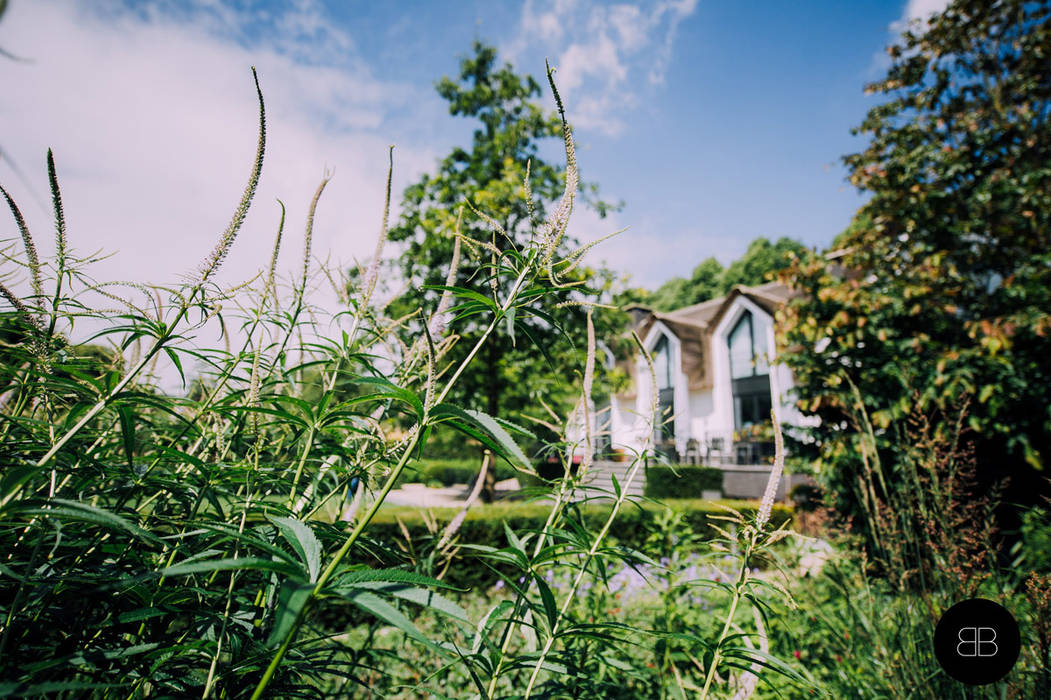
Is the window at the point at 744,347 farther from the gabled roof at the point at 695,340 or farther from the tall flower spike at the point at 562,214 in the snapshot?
the tall flower spike at the point at 562,214

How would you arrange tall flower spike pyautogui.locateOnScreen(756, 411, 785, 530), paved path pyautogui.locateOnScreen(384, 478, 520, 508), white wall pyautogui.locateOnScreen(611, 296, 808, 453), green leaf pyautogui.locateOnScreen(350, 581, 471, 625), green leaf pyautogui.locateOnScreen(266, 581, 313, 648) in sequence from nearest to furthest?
green leaf pyautogui.locateOnScreen(266, 581, 313, 648), green leaf pyautogui.locateOnScreen(350, 581, 471, 625), tall flower spike pyautogui.locateOnScreen(756, 411, 785, 530), paved path pyautogui.locateOnScreen(384, 478, 520, 508), white wall pyautogui.locateOnScreen(611, 296, 808, 453)

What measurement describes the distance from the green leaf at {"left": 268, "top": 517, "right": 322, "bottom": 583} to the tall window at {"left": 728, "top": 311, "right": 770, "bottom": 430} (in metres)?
21.3

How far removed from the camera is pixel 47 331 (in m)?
0.92

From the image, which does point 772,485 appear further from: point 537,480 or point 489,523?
point 489,523

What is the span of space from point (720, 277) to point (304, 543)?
165 feet

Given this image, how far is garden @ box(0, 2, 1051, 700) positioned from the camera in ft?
2.96

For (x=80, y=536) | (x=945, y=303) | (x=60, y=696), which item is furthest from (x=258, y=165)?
(x=945, y=303)

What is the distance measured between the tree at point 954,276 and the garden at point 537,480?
38 mm

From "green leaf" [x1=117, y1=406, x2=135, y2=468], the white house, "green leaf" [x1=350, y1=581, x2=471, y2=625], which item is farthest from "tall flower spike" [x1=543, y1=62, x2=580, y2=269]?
the white house

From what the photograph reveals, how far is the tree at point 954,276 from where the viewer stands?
15.6 feet

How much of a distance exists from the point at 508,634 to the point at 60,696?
886mm

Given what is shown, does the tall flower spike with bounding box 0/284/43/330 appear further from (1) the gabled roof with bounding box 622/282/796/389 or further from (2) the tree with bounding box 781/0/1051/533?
(1) the gabled roof with bounding box 622/282/796/389

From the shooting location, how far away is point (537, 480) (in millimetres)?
3172

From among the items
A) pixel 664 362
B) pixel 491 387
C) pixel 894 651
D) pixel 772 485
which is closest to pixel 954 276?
pixel 894 651
